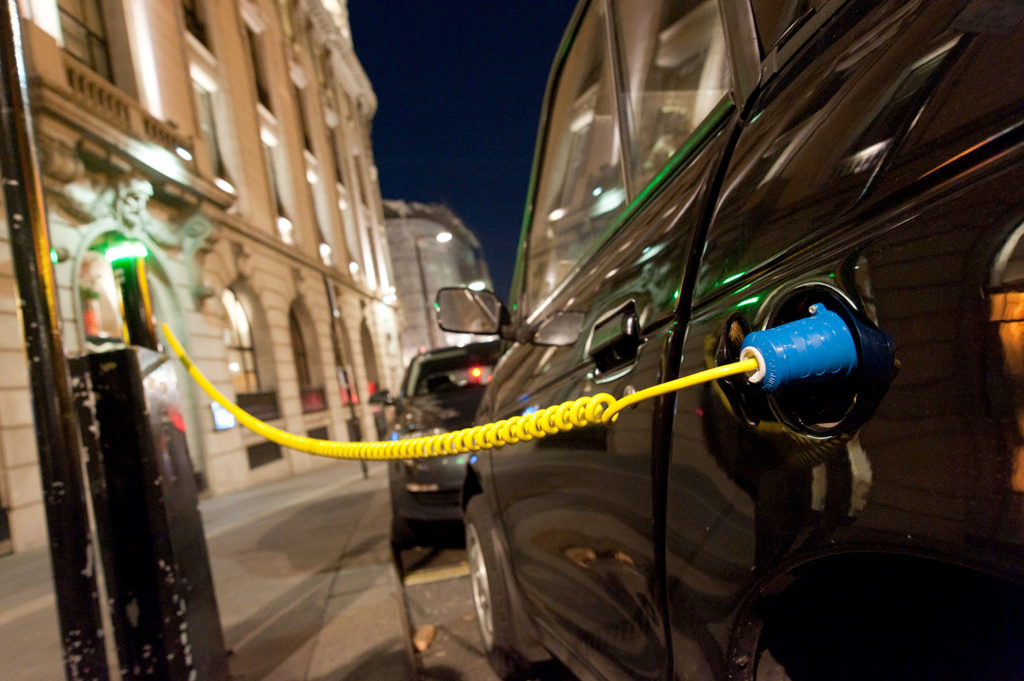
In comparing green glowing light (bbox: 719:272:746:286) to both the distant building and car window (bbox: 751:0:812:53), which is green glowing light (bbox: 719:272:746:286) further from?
the distant building

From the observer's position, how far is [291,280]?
14.4 metres

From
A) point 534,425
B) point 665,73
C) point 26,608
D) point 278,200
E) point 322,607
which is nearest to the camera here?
point 534,425

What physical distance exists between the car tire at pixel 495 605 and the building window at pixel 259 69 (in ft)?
53.2

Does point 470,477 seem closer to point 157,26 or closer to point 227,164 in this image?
point 157,26

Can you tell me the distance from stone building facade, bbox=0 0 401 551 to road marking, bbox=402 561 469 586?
2750 millimetres

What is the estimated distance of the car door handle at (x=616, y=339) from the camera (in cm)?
119

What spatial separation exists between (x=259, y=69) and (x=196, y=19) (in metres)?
3.25

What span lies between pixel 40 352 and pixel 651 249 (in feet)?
5.92

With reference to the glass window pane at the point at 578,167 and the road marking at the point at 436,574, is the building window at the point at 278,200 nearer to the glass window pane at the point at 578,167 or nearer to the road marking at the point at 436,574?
the road marking at the point at 436,574

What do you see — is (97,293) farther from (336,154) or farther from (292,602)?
(336,154)

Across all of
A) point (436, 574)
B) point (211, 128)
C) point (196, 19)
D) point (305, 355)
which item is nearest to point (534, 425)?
point (436, 574)

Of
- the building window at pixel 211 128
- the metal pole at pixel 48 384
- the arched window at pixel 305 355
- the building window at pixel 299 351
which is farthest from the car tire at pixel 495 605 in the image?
the building window at pixel 299 351

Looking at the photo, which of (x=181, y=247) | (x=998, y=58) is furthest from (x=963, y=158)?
(x=181, y=247)

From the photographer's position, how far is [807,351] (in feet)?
2.11
